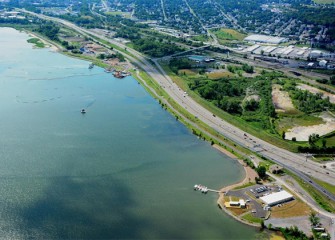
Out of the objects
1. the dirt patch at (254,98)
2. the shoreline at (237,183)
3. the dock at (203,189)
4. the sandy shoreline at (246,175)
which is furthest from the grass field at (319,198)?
the dirt patch at (254,98)

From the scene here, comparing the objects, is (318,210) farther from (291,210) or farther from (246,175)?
(246,175)

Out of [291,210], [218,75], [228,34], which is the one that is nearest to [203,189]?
[291,210]

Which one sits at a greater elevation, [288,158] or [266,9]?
[266,9]

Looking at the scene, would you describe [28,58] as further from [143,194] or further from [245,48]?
[143,194]

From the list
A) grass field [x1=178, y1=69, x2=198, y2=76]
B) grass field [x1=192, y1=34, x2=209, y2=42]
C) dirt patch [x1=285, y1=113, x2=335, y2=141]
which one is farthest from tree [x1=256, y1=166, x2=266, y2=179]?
grass field [x1=192, y1=34, x2=209, y2=42]

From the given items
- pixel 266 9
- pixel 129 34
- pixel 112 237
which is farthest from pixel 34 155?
pixel 266 9
